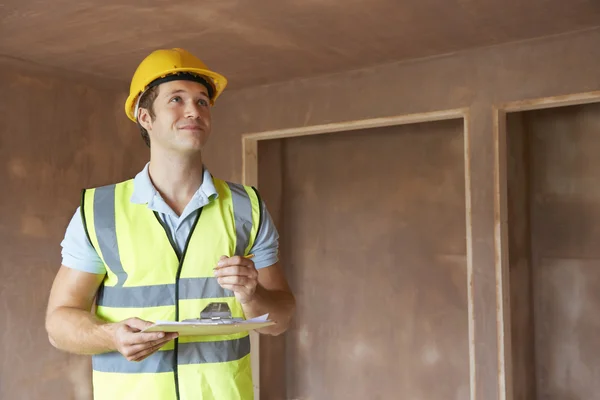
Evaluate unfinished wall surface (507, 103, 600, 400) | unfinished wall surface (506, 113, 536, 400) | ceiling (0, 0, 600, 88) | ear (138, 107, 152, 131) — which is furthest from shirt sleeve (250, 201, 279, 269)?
unfinished wall surface (507, 103, 600, 400)

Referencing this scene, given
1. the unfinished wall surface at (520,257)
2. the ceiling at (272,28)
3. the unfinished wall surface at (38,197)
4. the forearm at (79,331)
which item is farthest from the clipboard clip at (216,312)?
the unfinished wall surface at (38,197)

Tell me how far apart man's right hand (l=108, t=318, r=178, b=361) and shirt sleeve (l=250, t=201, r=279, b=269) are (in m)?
0.39

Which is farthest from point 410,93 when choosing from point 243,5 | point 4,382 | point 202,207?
point 4,382

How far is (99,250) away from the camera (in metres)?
1.43

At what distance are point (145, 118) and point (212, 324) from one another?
65 cm

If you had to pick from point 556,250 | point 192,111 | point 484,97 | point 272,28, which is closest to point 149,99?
point 192,111

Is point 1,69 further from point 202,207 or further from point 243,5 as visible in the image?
point 202,207

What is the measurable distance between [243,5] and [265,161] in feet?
7.93

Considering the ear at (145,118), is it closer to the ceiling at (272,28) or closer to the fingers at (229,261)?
the fingers at (229,261)

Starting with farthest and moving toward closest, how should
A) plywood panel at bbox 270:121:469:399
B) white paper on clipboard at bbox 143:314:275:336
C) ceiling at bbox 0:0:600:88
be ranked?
plywood panel at bbox 270:121:469:399
ceiling at bbox 0:0:600:88
white paper on clipboard at bbox 143:314:275:336

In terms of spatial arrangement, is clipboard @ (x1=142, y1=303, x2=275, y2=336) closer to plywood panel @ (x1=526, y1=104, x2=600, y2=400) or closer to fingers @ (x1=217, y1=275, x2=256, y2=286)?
fingers @ (x1=217, y1=275, x2=256, y2=286)

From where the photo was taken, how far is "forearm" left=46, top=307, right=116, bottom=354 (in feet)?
4.45

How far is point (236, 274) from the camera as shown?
1325mm

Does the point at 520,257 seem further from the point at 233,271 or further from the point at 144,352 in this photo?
the point at 144,352
